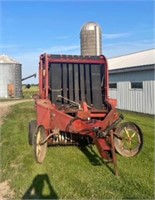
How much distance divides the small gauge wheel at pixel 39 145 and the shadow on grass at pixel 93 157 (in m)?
1.14

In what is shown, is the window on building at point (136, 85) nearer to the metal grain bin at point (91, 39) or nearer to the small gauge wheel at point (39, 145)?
the metal grain bin at point (91, 39)

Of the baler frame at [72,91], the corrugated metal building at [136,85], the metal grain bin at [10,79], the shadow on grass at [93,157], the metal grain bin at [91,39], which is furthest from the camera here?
the metal grain bin at [10,79]

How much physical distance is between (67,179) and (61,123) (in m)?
1.36

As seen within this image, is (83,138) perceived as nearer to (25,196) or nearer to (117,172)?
(117,172)

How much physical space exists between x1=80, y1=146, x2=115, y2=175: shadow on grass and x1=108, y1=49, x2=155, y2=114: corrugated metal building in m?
8.20

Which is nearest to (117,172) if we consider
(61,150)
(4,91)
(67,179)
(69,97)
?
(67,179)

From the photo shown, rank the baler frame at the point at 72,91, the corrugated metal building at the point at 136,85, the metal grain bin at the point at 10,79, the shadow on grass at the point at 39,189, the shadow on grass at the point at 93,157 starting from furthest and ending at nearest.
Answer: the metal grain bin at the point at 10,79
the corrugated metal building at the point at 136,85
the baler frame at the point at 72,91
the shadow on grass at the point at 93,157
the shadow on grass at the point at 39,189

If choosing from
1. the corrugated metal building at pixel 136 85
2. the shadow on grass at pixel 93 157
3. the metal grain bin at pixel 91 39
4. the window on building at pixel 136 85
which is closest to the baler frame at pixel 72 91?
the shadow on grass at pixel 93 157

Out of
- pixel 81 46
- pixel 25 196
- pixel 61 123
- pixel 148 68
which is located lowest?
pixel 25 196

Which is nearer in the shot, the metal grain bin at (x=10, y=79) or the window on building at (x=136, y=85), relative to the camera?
the window on building at (x=136, y=85)


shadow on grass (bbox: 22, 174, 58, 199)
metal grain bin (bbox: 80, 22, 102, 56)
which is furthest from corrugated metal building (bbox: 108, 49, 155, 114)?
shadow on grass (bbox: 22, 174, 58, 199)

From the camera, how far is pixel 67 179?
601 cm

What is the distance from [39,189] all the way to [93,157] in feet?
7.29

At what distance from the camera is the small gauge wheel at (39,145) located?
6.59m
